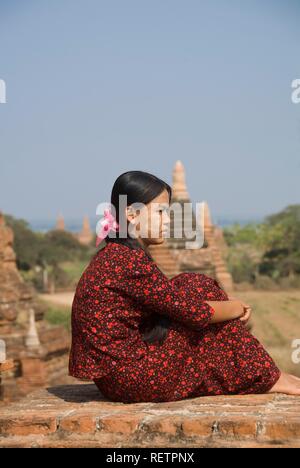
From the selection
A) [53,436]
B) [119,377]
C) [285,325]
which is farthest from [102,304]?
[285,325]

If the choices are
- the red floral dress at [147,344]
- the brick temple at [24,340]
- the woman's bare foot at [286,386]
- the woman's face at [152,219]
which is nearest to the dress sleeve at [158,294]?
the red floral dress at [147,344]

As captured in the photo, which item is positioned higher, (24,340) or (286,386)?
(286,386)

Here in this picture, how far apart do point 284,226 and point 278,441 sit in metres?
43.3

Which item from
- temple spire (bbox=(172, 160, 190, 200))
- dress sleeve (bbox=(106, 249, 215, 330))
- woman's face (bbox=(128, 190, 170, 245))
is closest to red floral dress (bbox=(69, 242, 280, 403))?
dress sleeve (bbox=(106, 249, 215, 330))

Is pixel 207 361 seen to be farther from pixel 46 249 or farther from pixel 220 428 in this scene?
pixel 46 249

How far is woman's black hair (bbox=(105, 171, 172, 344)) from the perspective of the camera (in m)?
4.12

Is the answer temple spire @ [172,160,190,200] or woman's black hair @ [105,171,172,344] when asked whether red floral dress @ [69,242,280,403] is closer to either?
woman's black hair @ [105,171,172,344]

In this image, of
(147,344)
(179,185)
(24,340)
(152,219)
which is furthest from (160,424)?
(179,185)

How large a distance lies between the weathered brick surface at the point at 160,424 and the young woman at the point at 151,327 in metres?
0.09

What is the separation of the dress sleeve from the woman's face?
17 centimetres

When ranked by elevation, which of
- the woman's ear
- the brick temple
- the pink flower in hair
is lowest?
the brick temple

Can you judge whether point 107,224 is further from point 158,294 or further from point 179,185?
point 179,185

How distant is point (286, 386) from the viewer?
4223mm

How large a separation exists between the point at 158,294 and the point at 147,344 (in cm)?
25
